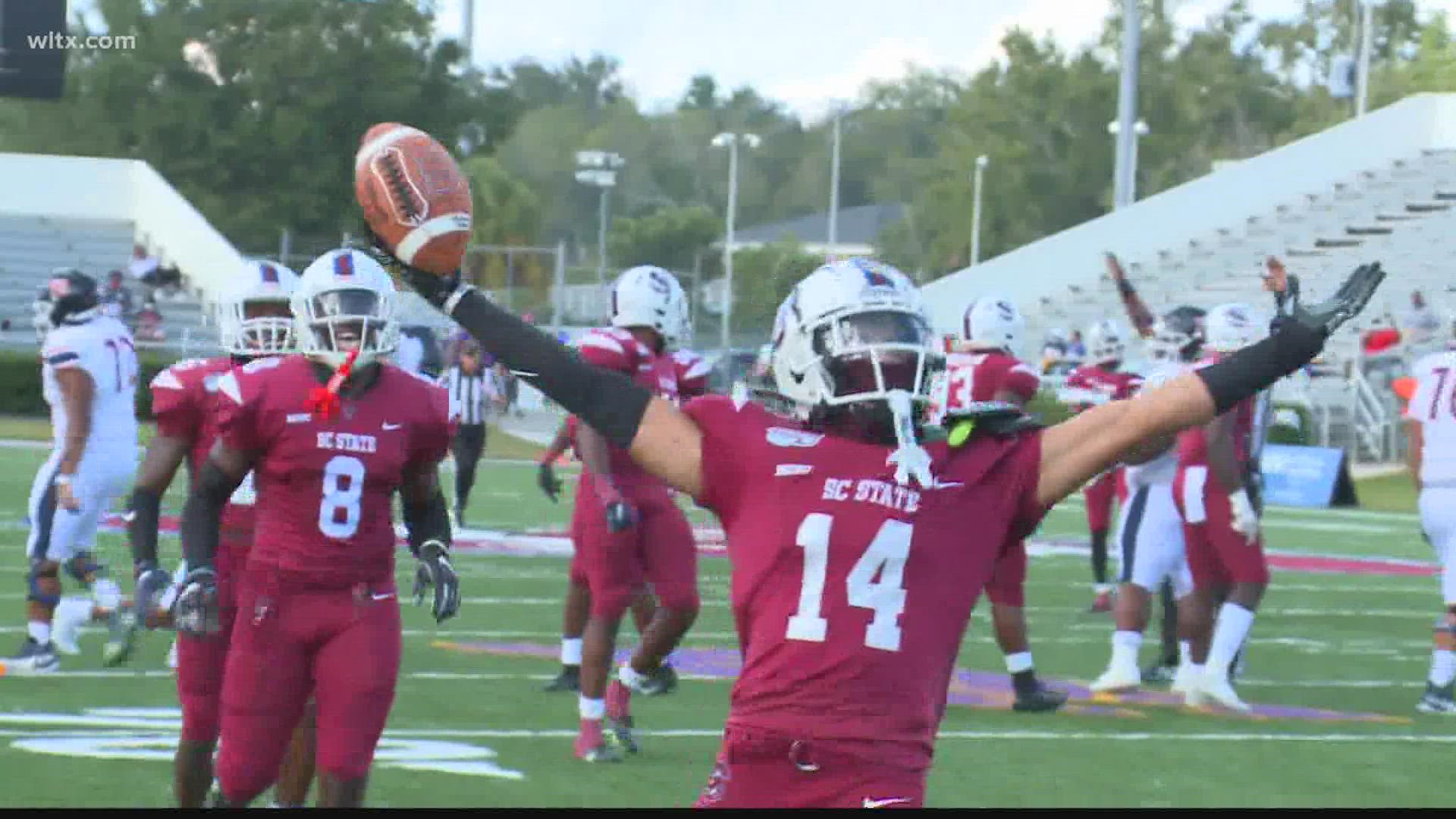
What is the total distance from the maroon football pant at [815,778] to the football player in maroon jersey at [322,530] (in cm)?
202

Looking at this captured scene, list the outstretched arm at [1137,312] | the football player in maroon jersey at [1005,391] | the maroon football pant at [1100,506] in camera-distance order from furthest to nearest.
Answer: the maroon football pant at [1100,506] → the outstretched arm at [1137,312] → the football player in maroon jersey at [1005,391]

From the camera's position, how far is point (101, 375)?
1037cm

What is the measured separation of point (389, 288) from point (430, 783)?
6.92 feet

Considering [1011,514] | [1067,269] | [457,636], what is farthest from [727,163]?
[1011,514]

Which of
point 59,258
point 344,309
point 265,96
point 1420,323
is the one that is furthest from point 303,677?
point 265,96

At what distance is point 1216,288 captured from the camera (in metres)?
37.1

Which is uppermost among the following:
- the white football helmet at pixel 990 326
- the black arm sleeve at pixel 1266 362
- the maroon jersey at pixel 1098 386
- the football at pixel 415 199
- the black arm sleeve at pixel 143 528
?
the football at pixel 415 199

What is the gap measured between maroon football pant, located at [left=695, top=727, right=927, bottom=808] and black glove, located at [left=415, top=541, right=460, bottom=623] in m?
2.31

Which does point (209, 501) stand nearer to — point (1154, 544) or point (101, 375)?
point (101, 375)

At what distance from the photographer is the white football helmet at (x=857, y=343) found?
13.4 ft

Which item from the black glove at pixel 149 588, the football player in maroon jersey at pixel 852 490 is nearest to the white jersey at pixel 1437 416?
the black glove at pixel 149 588

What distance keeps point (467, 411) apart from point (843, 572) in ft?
46.3

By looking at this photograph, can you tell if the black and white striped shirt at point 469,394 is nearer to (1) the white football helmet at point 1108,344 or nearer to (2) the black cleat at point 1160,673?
(1) the white football helmet at point 1108,344
